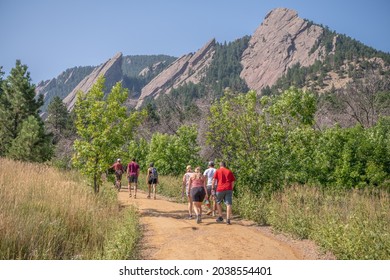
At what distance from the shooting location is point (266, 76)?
154750 mm

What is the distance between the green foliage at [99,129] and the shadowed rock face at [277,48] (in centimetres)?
13331

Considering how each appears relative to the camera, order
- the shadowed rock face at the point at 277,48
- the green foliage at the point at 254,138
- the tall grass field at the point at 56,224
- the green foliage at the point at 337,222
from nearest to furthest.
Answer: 1. the tall grass field at the point at 56,224
2. the green foliage at the point at 337,222
3. the green foliage at the point at 254,138
4. the shadowed rock face at the point at 277,48

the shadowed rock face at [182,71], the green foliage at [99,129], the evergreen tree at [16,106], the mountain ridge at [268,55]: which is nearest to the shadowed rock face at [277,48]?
the mountain ridge at [268,55]

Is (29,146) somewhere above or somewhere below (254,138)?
below

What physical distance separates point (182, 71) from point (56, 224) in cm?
18279

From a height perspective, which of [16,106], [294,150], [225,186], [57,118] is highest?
[57,118]

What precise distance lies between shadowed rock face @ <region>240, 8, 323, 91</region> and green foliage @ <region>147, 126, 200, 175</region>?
120972 millimetres

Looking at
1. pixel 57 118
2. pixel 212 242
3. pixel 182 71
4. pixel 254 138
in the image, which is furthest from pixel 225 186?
pixel 182 71

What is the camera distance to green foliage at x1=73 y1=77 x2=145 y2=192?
11.5 meters

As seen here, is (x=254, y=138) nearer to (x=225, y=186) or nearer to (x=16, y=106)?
(x=225, y=186)

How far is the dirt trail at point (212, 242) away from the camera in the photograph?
7113 mm

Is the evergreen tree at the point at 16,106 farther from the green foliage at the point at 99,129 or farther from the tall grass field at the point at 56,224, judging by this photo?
the tall grass field at the point at 56,224

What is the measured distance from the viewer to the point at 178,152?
23203mm

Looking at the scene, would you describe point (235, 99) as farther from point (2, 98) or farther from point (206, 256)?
point (2, 98)
